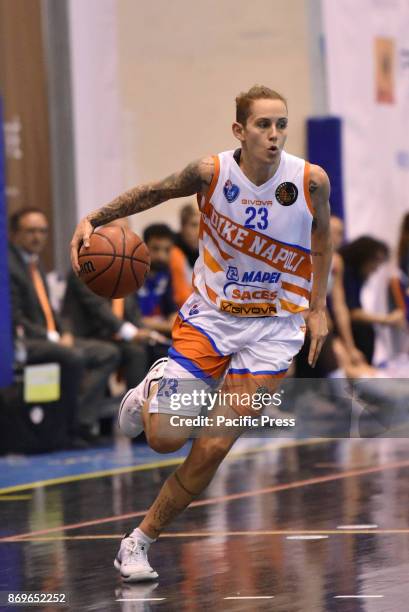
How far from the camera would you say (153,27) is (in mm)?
Result: 16641

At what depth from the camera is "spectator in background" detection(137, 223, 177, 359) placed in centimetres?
1335

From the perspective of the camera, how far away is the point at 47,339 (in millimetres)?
12250

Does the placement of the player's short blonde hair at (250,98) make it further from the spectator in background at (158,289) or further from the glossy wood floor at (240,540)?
the spectator in background at (158,289)

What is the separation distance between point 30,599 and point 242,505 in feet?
9.79

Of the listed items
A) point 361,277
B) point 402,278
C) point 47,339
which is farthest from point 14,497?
point 402,278

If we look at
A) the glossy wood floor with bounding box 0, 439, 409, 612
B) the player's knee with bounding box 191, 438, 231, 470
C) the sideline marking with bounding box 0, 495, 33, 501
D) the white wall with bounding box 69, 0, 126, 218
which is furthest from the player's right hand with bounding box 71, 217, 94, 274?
the white wall with bounding box 69, 0, 126, 218

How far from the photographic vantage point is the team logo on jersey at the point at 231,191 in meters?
6.66

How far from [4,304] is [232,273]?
5.36 meters

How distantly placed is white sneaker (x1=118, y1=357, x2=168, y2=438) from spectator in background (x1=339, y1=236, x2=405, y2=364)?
800cm

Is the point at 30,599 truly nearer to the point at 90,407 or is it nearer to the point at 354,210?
the point at 90,407

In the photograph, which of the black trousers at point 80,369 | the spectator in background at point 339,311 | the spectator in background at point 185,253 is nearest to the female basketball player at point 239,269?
the black trousers at point 80,369

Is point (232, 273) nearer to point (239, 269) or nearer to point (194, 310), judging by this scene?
point (239, 269)

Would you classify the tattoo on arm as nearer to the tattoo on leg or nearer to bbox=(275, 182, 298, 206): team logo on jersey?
bbox=(275, 182, 298, 206): team logo on jersey

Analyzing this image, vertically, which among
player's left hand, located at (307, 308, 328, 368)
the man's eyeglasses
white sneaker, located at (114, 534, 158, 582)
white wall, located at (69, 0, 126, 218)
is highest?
white wall, located at (69, 0, 126, 218)
